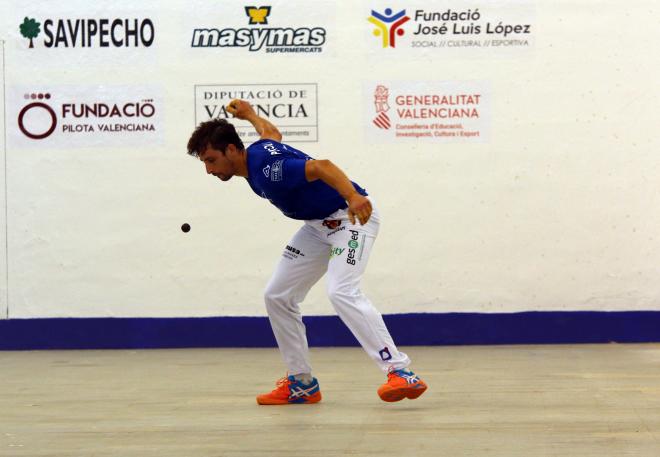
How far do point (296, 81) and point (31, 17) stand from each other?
2189 mm

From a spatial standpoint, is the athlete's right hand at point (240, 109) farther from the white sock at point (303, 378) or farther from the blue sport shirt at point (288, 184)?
the white sock at point (303, 378)

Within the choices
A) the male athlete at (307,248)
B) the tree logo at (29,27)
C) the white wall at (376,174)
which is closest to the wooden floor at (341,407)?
the male athlete at (307,248)

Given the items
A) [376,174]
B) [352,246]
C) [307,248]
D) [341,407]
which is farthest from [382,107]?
[341,407]

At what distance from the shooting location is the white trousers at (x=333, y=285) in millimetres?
5578

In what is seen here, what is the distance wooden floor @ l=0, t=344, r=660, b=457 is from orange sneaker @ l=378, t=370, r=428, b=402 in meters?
0.08

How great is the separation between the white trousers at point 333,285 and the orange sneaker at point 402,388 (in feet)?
0.23

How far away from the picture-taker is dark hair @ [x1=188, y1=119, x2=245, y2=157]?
5.62 metres

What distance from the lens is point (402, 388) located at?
5469 mm

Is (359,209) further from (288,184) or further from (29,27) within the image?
(29,27)

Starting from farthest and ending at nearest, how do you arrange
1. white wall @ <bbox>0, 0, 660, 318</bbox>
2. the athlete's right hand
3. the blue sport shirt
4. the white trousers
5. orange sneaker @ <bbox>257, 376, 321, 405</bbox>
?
white wall @ <bbox>0, 0, 660, 318</bbox>
the athlete's right hand
orange sneaker @ <bbox>257, 376, 321, 405</bbox>
the white trousers
the blue sport shirt

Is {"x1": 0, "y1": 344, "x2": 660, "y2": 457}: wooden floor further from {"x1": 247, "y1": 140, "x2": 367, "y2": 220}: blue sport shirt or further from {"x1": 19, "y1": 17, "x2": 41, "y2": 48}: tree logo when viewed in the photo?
{"x1": 19, "y1": 17, "x2": 41, "y2": 48}: tree logo

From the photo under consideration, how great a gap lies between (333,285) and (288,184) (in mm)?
570

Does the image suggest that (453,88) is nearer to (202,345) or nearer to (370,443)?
(202,345)

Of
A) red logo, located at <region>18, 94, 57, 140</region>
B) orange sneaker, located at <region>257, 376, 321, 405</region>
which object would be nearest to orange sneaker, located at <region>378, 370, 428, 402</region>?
orange sneaker, located at <region>257, 376, 321, 405</region>
